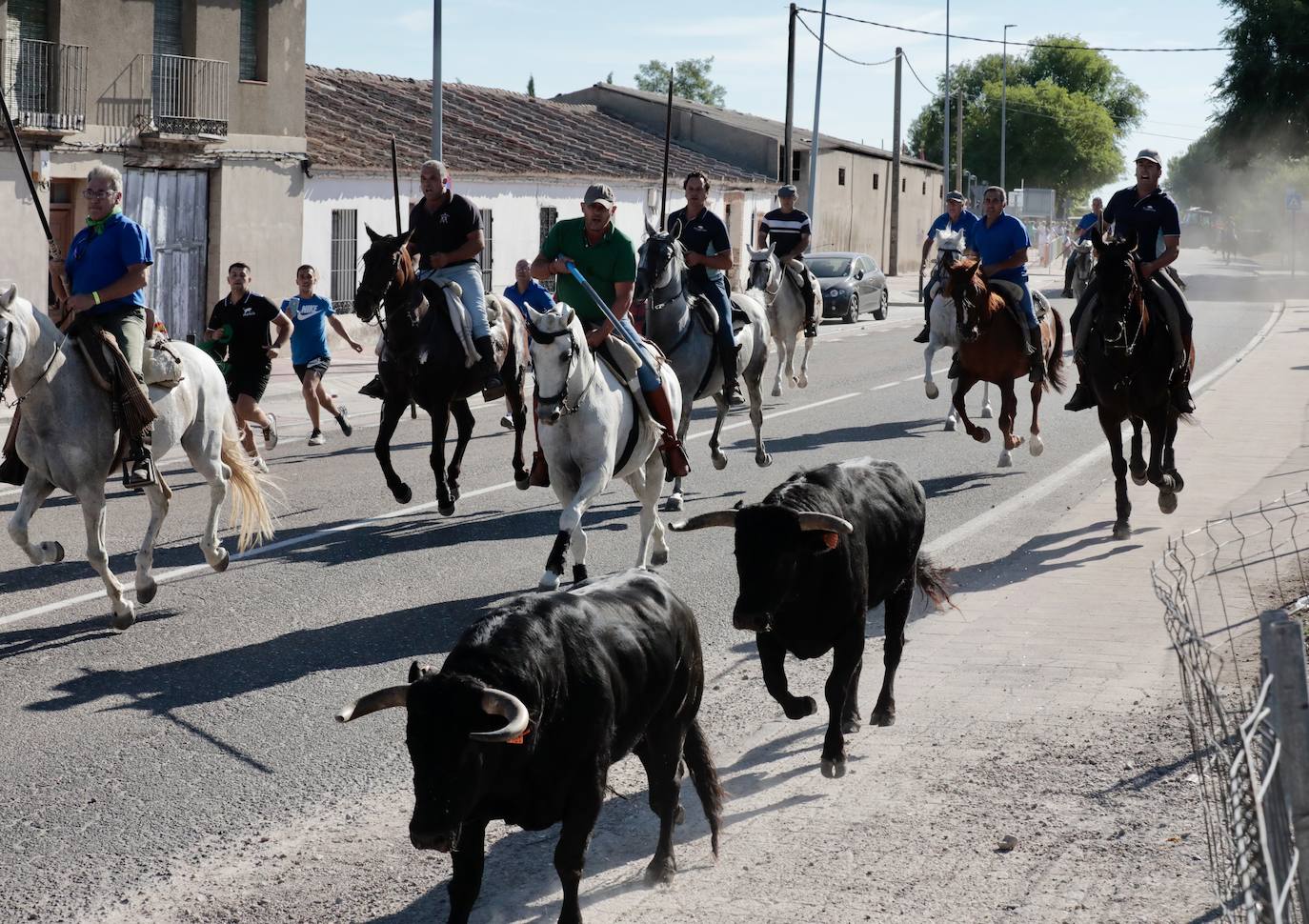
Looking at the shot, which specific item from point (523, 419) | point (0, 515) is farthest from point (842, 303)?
point (0, 515)

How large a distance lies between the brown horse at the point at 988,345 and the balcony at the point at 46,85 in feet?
48.8

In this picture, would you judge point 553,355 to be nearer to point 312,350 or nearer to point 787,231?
point 312,350


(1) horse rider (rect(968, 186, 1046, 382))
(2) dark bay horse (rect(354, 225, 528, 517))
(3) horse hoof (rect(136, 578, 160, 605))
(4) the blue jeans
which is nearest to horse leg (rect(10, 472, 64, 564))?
(3) horse hoof (rect(136, 578, 160, 605))

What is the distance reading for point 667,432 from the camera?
11.2 metres

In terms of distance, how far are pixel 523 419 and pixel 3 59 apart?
12491mm

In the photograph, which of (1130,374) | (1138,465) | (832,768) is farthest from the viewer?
(1138,465)

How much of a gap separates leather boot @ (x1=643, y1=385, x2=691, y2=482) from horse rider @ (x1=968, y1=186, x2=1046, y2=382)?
6.17 metres

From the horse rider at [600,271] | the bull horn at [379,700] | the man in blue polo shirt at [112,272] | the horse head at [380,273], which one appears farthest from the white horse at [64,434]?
the bull horn at [379,700]

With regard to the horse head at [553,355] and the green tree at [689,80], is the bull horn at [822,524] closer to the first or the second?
the horse head at [553,355]

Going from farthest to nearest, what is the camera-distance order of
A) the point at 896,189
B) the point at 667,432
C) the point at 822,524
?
the point at 896,189, the point at 667,432, the point at 822,524

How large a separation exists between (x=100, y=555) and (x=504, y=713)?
232 inches

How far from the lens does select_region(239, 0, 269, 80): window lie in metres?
28.9

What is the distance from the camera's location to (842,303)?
3903 cm

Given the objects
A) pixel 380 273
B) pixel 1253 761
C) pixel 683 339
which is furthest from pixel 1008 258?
pixel 1253 761
